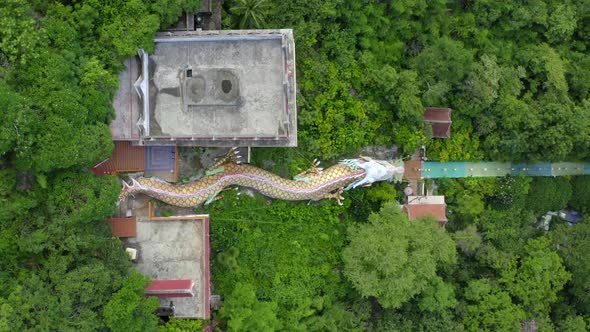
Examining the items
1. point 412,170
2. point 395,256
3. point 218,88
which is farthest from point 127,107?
point 412,170

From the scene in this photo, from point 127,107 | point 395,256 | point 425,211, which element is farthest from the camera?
point 425,211

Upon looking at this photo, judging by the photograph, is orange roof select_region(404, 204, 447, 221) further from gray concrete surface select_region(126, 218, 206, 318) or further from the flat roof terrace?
gray concrete surface select_region(126, 218, 206, 318)

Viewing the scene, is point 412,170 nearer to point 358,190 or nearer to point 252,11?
point 358,190

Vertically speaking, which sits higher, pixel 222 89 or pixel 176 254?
pixel 222 89

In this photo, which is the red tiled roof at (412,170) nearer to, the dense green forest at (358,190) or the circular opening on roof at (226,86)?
the dense green forest at (358,190)

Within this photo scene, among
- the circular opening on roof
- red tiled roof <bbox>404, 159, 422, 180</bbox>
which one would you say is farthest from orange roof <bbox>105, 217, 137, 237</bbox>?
red tiled roof <bbox>404, 159, 422, 180</bbox>

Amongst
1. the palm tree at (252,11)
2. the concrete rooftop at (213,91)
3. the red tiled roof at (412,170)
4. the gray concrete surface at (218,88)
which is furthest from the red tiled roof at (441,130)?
the palm tree at (252,11)
